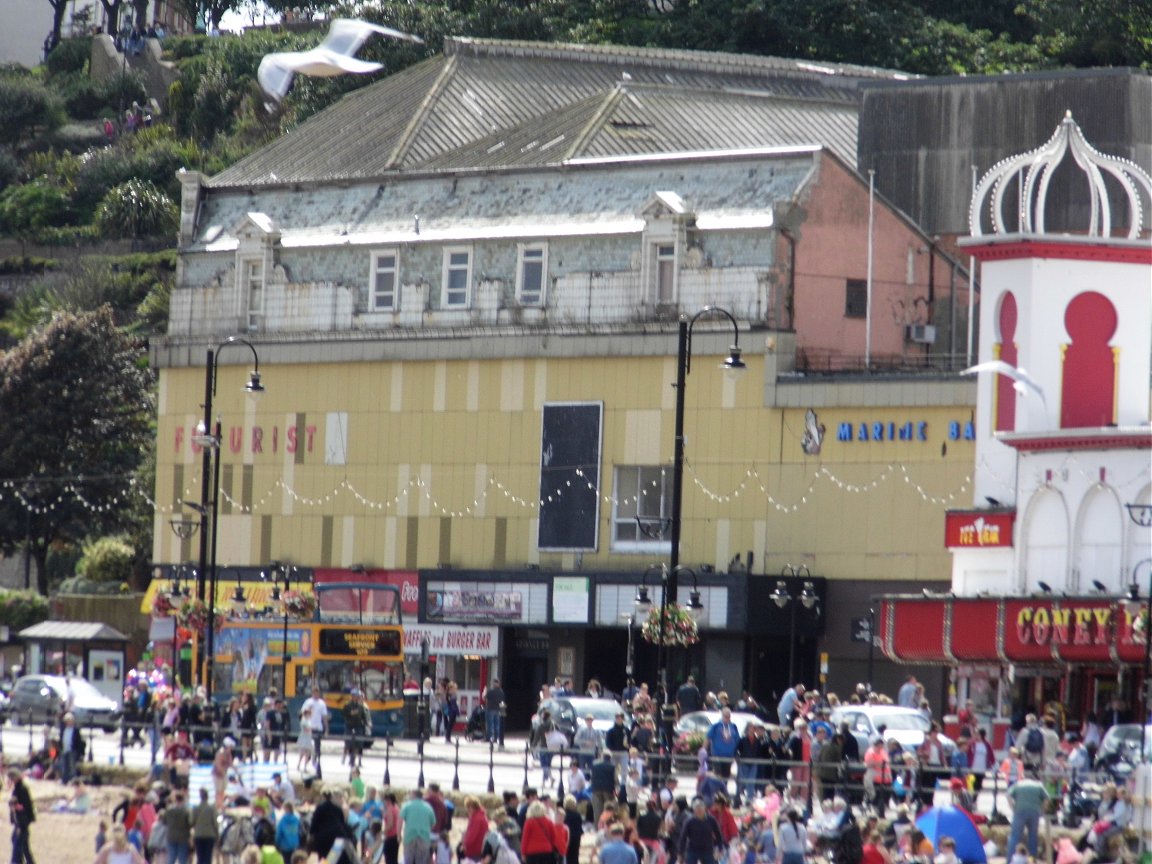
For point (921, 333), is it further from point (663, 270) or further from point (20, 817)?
point (20, 817)

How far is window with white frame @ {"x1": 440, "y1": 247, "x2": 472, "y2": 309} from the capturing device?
66.8 meters

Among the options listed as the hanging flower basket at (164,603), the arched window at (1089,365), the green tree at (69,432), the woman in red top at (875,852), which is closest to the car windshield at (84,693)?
the hanging flower basket at (164,603)

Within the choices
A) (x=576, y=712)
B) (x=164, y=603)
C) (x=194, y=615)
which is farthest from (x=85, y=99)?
(x=576, y=712)

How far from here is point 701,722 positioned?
4512 cm

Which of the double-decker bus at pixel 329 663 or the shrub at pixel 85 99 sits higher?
the shrub at pixel 85 99

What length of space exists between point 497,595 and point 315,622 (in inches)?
345

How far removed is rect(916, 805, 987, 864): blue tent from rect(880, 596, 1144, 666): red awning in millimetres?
9685

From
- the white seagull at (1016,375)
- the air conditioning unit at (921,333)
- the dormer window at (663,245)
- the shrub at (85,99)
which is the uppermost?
the shrub at (85,99)

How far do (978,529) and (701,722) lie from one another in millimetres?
7598

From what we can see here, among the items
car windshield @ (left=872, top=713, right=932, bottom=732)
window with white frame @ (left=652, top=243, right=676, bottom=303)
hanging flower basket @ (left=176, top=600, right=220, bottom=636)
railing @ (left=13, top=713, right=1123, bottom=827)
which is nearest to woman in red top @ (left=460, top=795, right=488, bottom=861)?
railing @ (left=13, top=713, right=1123, bottom=827)

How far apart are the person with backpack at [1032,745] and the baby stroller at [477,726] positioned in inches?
771

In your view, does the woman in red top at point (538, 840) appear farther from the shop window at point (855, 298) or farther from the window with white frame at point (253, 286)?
the window with white frame at point (253, 286)

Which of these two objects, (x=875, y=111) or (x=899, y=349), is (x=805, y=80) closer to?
(x=875, y=111)

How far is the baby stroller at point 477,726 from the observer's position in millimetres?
59281
